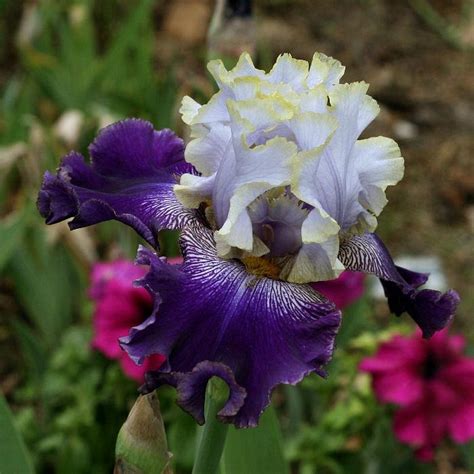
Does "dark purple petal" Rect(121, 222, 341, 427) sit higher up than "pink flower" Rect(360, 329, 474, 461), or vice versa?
"dark purple petal" Rect(121, 222, 341, 427)

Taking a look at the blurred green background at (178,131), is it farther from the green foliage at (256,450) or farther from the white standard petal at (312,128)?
the white standard petal at (312,128)

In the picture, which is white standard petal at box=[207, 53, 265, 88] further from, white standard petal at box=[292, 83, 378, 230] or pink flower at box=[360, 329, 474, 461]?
pink flower at box=[360, 329, 474, 461]

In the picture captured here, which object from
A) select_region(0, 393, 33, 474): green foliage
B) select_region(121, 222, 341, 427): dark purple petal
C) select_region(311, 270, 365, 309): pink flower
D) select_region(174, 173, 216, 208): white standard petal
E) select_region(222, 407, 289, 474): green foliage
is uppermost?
select_region(174, 173, 216, 208): white standard petal

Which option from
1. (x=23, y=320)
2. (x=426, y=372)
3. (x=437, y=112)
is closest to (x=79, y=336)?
(x=23, y=320)

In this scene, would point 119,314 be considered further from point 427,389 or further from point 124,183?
point 124,183

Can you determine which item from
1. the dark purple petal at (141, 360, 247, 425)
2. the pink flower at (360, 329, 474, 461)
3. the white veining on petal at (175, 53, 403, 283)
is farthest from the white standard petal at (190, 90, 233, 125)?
the pink flower at (360, 329, 474, 461)

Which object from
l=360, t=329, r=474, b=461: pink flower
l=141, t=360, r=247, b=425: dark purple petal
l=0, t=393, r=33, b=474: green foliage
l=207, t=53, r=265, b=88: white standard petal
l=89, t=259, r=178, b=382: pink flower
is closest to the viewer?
l=141, t=360, r=247, b=425: dark purple petal

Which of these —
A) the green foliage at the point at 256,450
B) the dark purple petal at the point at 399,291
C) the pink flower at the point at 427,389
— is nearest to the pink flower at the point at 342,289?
the pink flower at the point at 427,389

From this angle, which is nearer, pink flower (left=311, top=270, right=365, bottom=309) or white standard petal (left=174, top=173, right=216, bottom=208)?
white standard petal (left=174, top=173, right=216, bottom=208)
